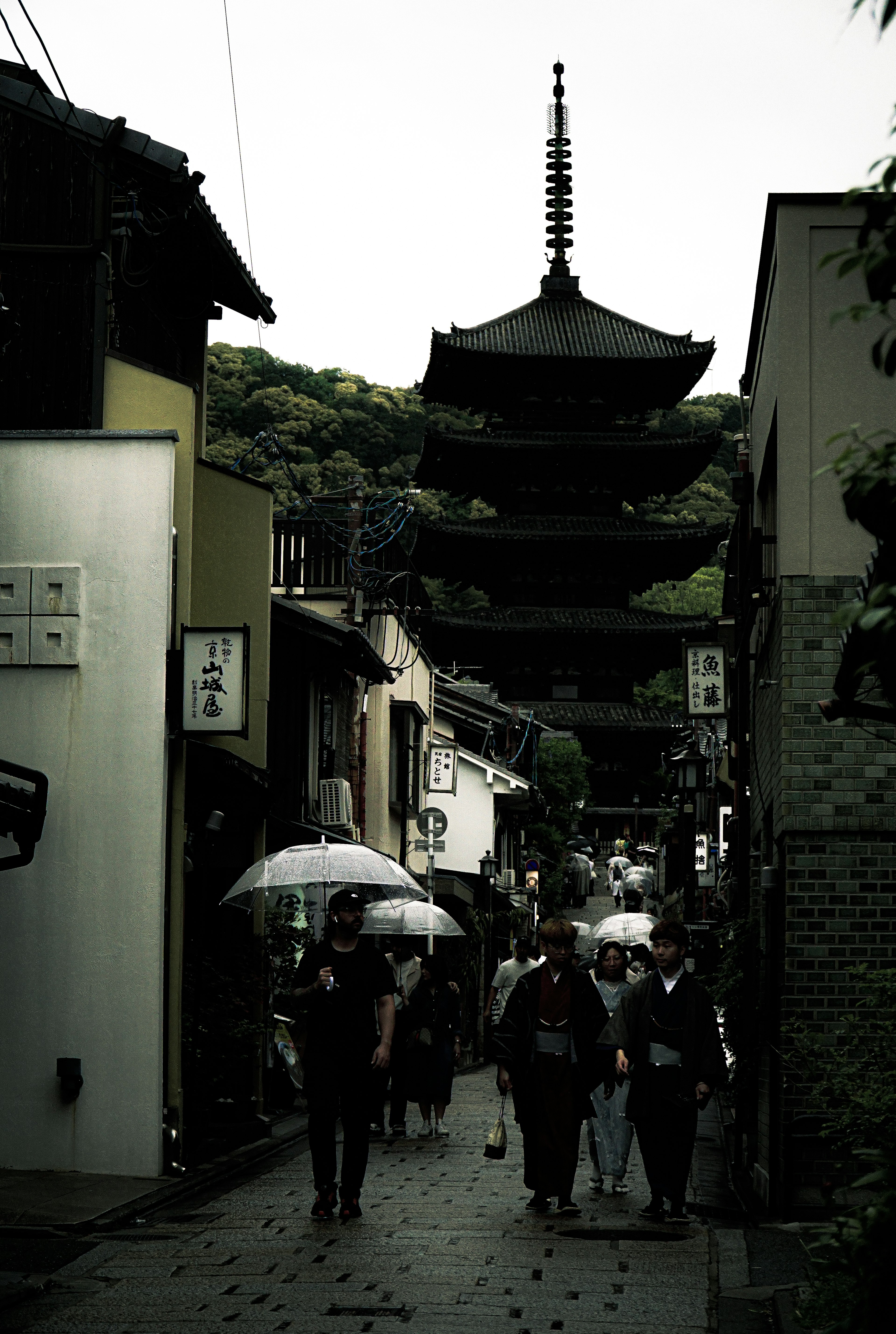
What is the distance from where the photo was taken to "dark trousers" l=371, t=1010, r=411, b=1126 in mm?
A: 13602

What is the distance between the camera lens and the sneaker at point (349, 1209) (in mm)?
8352

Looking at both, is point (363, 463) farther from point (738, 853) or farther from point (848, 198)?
point (848, 198)

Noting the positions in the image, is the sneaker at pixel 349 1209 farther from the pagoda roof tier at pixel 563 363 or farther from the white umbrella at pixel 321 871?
the pagoda roof tier at pixel 563 363

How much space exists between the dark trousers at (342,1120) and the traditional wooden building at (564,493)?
38.3 metres

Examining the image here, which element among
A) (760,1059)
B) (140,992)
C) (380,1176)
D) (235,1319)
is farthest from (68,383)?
(235,1319)

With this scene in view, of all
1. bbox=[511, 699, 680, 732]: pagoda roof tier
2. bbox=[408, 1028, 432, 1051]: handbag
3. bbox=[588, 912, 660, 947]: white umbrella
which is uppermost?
bbox=[511, 699, 680, 732]: pagoda roof tier

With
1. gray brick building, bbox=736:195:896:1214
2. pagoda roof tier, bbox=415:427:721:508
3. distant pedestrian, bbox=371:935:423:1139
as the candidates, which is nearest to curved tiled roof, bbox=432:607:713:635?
pagoda roof tier, bbox=415:427:721:508

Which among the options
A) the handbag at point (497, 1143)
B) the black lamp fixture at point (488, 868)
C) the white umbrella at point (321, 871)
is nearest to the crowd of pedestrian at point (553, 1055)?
the handbag at point (497, 1143)

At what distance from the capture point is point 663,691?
6925 centimetres

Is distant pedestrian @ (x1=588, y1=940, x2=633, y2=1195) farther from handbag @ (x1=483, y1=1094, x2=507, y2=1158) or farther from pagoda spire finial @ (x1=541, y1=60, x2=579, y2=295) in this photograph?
pagoda spire finial @ (x1=541, y1=60, x2=579, y2=295)

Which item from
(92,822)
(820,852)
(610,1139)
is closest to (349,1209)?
(610,1139)

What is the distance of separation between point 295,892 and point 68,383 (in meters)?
7.58

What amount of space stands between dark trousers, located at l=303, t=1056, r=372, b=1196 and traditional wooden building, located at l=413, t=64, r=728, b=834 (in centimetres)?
3831

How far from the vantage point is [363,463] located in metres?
58.3
